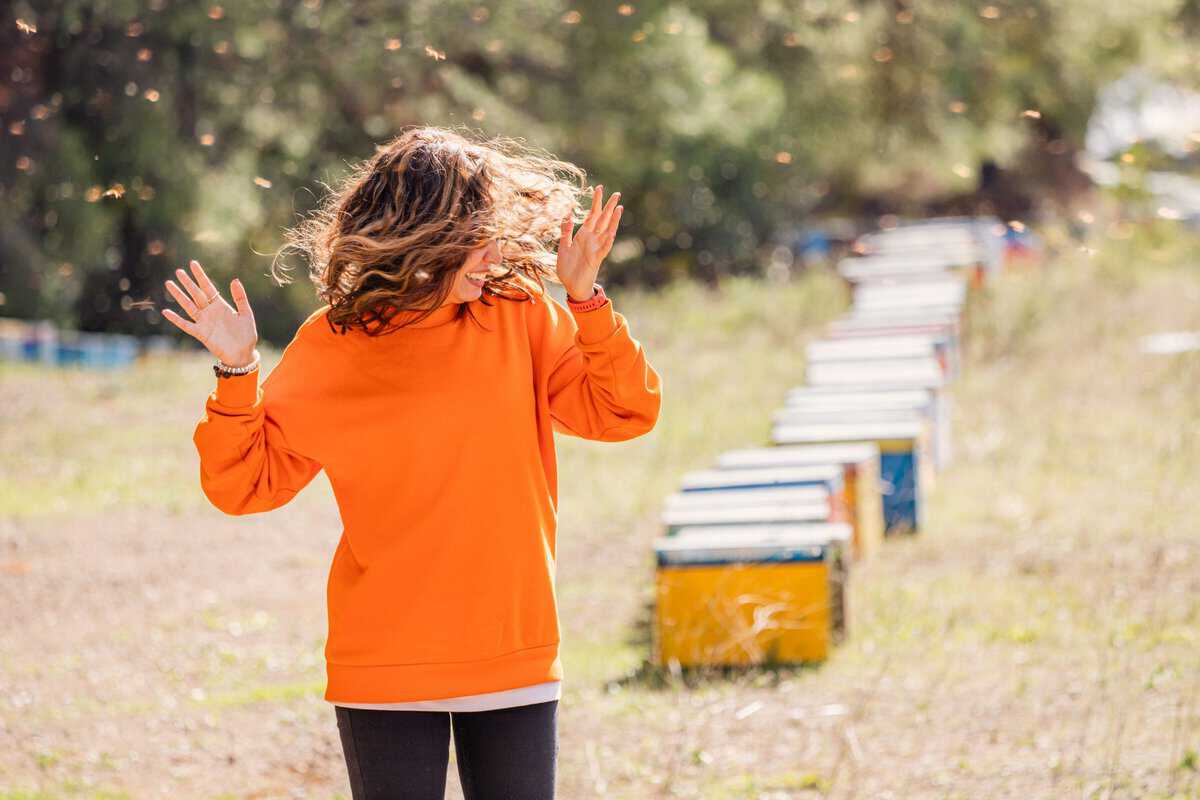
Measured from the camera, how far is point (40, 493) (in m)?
9.27

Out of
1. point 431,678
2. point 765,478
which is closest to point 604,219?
point 431,678

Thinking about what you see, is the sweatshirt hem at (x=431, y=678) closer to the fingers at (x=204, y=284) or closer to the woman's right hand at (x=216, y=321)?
the woman's right hand at (x=216, y=321)

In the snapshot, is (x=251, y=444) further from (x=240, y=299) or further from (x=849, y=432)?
(x=849, y=432)

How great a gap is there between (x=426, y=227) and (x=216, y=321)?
0.38 metres

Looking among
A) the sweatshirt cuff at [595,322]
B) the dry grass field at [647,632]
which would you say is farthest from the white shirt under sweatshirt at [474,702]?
the dry grass field at [647,632]

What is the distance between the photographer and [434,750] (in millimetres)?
2449

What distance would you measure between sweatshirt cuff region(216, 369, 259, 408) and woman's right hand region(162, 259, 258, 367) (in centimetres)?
3

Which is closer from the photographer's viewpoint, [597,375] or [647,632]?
[597,375]

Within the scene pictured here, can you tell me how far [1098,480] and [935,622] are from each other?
10.5 feet

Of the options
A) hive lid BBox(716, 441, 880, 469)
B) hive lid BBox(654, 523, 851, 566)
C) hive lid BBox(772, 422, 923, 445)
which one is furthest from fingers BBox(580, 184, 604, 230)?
hive lid BBox(772, 422, 923, 445)

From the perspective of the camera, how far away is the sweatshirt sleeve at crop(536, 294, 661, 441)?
2527 mm

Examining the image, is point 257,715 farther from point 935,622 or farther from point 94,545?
point 94,545

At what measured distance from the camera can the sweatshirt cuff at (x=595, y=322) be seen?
2516mm

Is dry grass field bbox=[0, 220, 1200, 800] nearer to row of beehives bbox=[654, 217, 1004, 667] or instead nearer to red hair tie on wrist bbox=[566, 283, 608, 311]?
row of beehives bbox=[654, 217, 1004, 667]
